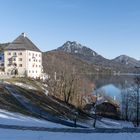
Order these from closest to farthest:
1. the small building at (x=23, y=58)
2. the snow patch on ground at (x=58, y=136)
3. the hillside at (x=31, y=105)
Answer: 1. the snow patch on ground at (x=58, y=136)
2. the hillside at (x=31, y=105)
3. the small building at (x=23, y=58)

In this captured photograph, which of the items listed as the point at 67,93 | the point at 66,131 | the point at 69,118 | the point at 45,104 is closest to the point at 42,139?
the point at 66,131

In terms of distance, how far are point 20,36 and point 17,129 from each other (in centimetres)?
8469

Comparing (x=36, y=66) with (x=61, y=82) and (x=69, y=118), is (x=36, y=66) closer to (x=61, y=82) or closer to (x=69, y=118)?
(x=61, y=82)

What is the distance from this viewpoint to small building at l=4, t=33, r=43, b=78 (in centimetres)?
10738

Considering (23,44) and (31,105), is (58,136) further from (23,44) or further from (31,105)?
(23,44)

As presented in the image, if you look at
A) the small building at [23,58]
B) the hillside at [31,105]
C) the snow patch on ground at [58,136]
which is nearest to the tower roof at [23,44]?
the small building at [23,58]

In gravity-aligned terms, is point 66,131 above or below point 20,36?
below

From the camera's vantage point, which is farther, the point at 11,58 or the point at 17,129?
the point at 11,58

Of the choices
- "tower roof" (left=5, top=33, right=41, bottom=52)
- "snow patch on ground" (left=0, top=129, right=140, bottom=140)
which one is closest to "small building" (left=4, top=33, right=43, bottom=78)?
"tower roof" (left=5, top=33, right=41, bottom=52)

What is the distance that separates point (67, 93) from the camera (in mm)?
76688

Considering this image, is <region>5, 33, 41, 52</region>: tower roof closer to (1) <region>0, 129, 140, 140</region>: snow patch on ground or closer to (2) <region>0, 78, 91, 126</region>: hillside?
(2) <region>0, 78, 91, 126</region>: hillside

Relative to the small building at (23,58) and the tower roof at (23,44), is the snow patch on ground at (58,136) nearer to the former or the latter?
the small building at (23,58)

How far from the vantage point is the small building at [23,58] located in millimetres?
107375

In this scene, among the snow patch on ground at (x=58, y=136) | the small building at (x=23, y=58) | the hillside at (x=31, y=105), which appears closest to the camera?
the snow patch on ground at (x=58, y=136)
